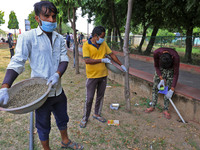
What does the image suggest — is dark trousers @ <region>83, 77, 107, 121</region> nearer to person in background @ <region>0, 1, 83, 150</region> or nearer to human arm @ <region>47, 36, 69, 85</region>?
person in background @ <region>0, 1, 83, 150</region>

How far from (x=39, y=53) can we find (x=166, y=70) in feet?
8.67

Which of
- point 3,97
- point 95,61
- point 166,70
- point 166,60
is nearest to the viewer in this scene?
point 3,97

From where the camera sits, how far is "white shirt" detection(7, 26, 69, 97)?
1.75 metres

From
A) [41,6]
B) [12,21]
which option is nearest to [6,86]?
[41,6]

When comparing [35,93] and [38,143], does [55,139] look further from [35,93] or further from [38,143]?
[35,93]

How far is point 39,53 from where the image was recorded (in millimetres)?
1886

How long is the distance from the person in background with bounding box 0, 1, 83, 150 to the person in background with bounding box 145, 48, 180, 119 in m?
2.11

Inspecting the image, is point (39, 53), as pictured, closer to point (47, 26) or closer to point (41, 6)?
point (47, 26)

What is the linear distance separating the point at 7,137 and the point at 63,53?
194cm

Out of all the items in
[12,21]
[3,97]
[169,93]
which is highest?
[12,21]

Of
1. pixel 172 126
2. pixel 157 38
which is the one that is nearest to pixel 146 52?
pixel 157 38

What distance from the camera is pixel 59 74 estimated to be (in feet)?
6.38

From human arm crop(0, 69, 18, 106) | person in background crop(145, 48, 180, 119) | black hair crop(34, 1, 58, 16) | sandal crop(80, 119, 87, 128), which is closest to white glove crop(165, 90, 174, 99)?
person in background crop(145, 48, 180, 119)

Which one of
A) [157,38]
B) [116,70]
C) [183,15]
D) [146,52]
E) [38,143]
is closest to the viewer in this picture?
[38,143]
